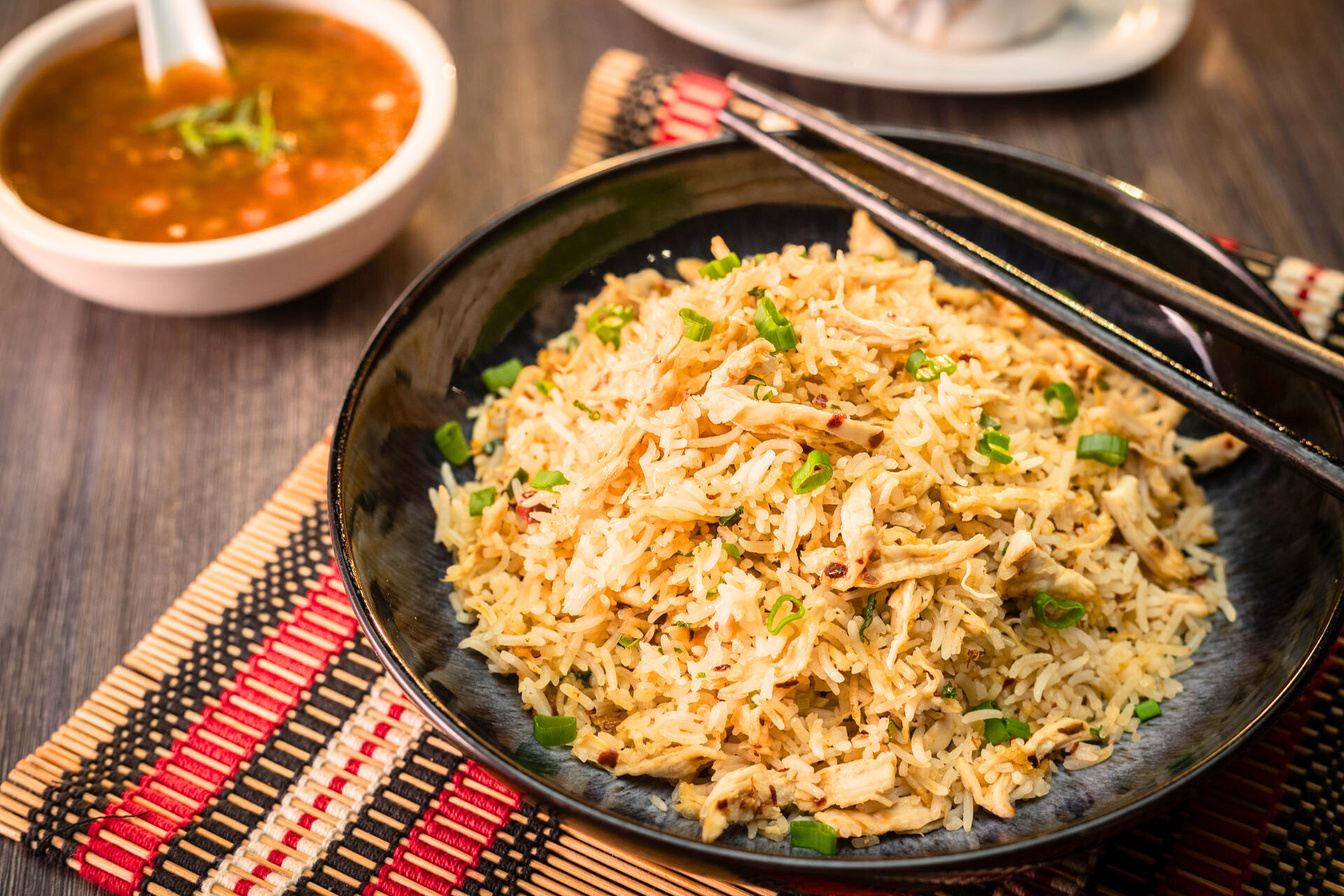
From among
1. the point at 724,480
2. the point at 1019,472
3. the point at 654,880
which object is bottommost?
the point at 654,880

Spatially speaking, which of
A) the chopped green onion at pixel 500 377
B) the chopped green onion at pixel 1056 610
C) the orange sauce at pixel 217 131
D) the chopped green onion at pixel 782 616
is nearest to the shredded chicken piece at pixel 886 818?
the chopped green onion at pixel 782 616

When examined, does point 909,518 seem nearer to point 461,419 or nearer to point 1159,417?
point 1159,417

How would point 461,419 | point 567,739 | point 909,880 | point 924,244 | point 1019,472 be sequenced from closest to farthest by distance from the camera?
point 909,880, point 567,739, point 1019,472, point 924,244, point 461,419

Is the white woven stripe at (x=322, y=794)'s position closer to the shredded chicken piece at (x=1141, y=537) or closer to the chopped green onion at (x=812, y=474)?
the chopped green onion at (x=812, y=474)

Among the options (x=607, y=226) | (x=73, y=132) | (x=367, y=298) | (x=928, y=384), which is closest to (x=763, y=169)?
(x=607, y=226)

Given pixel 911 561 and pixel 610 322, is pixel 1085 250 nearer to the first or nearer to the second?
pixel 911 561

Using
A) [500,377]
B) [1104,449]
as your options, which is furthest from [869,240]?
[500,377]
